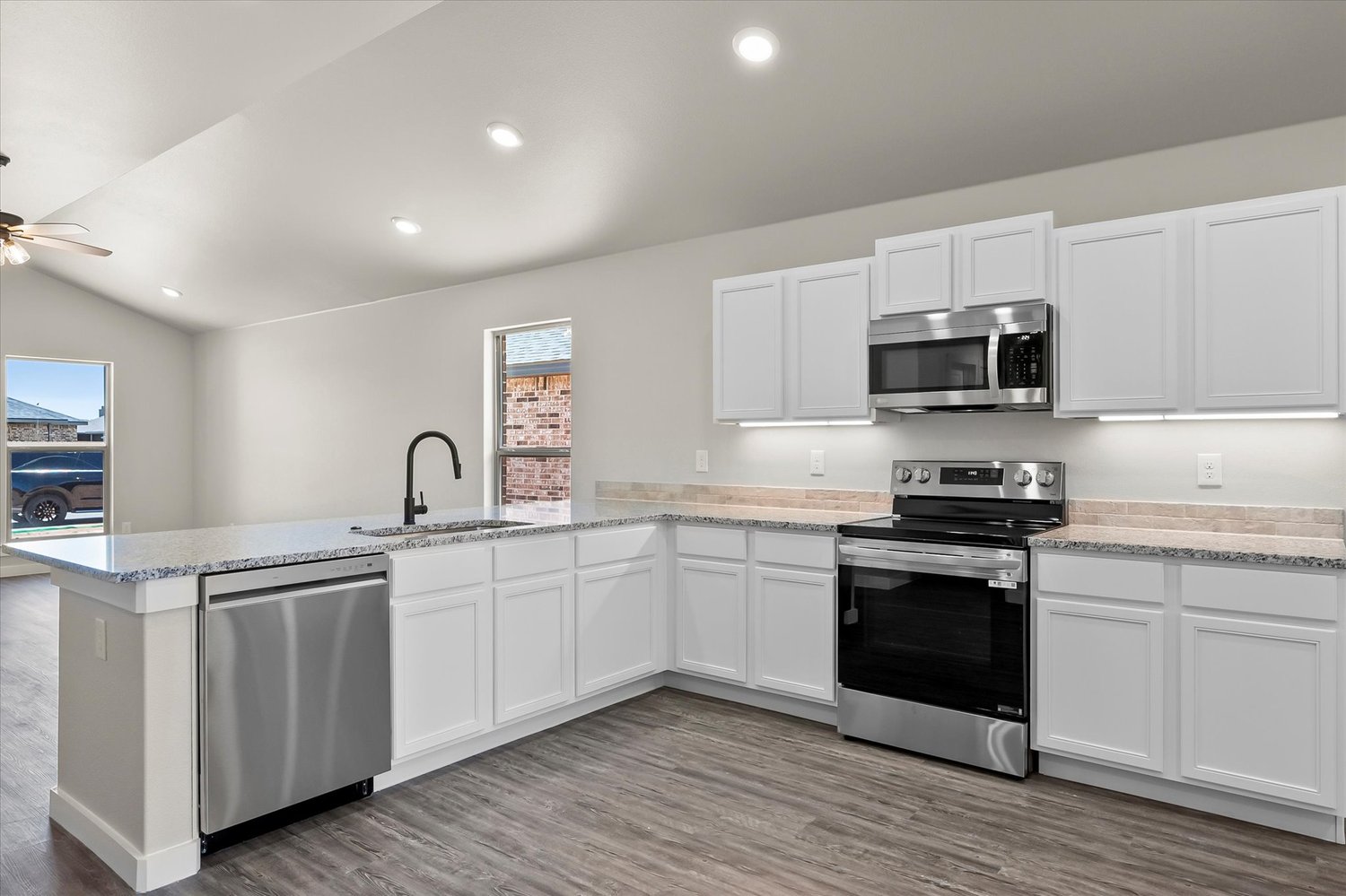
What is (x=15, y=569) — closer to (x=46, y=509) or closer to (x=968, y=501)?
(x=46, y=509)

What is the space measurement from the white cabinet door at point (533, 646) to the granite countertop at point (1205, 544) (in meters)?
1.97

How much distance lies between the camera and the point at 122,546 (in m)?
2.66

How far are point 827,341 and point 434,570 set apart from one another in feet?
6.87

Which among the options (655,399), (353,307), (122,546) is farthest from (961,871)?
(353,307)

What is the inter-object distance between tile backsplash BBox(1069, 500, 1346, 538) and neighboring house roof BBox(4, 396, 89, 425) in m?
9.23

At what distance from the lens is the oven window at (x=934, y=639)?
118 inches

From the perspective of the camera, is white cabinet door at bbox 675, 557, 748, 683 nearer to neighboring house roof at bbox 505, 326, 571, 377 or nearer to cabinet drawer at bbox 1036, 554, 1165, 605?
cabinet drawer at bbox 1036, 554, 1165, 605

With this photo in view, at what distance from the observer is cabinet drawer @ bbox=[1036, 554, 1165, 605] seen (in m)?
2.77

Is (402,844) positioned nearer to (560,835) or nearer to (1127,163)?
(560,835)

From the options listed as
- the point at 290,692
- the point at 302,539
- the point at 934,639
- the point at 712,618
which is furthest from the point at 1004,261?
the point at 290,692

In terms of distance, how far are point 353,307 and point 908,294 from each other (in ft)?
17.4

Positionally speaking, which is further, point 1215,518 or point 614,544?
point 614,544

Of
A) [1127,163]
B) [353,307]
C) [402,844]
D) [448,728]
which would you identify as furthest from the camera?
[353,307]

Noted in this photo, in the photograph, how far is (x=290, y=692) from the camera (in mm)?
2533
